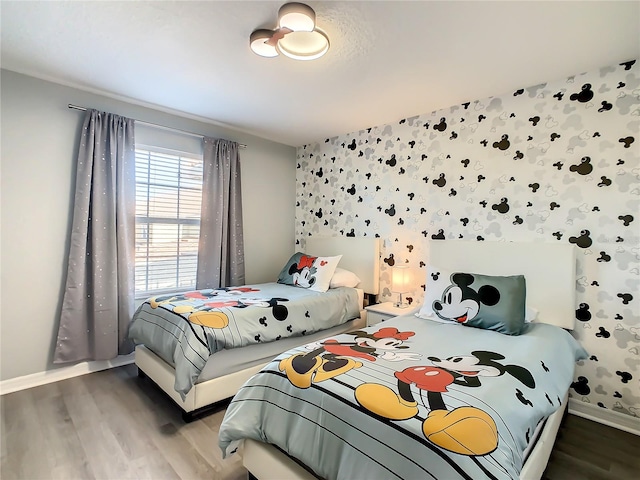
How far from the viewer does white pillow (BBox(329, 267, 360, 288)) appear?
11.1 ft

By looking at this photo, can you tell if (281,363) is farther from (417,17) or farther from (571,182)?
(571,182)

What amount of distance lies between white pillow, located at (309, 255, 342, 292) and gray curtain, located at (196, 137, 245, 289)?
0.94 m

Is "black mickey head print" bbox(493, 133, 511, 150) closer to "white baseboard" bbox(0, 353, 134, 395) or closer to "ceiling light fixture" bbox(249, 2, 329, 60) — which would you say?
"ceiling light fixture" bbox(249, 2, 329, 60)

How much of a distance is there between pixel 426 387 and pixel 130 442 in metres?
1.76

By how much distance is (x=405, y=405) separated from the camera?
117 centimetres

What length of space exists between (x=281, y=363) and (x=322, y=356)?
0.21 metres

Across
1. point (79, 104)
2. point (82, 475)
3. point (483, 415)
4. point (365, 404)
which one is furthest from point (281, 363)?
point (79, 104)

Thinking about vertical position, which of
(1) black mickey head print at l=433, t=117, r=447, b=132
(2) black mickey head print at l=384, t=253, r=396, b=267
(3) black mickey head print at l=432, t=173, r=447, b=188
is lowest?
(2) black mickey head print at l=384, t=253, r=396, b=267

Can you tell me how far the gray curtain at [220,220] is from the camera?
3.44 meters

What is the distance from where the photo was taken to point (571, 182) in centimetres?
234

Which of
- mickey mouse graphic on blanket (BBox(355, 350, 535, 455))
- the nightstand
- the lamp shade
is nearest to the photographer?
mickey mouse graphic on blanket (BBox(355, 350, 535, 455))

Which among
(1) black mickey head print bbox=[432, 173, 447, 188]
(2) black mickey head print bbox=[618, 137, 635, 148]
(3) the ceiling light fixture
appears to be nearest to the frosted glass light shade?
(3) the ceiling light fixture

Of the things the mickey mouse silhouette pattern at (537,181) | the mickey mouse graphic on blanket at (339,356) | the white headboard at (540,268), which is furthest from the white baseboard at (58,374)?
the white headboard at (540,268)

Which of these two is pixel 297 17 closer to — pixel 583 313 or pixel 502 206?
pixel 502 206
